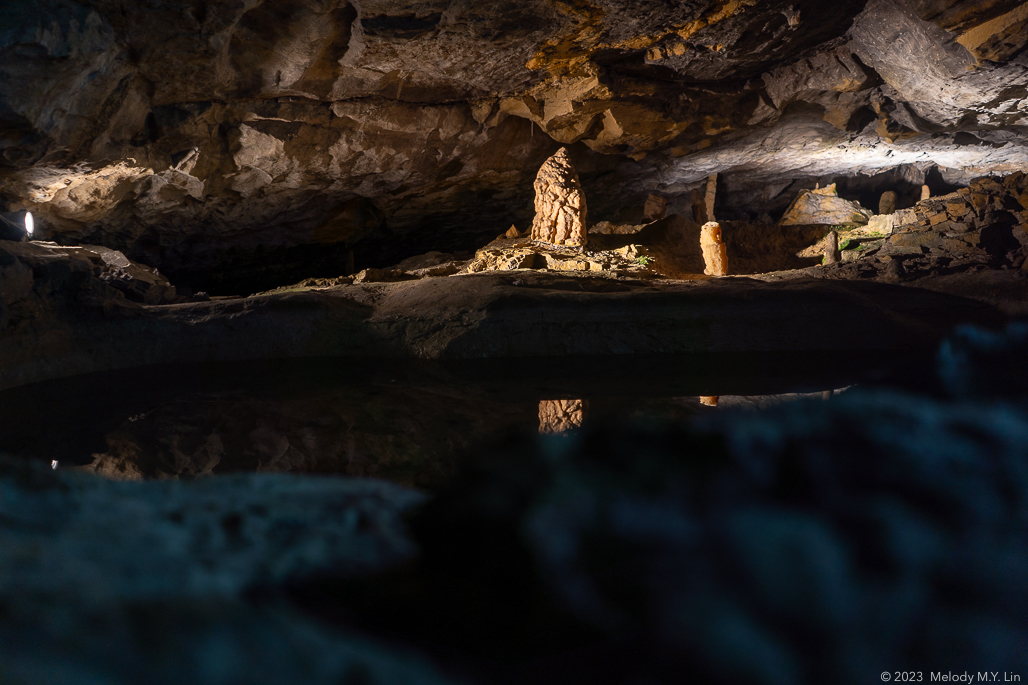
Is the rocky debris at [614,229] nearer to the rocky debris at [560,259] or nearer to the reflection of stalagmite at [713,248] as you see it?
the reflection of stalagmite at [713,248]

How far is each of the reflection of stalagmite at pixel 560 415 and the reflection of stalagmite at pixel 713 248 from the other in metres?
6.97

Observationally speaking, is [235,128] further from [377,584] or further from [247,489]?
[377,584]

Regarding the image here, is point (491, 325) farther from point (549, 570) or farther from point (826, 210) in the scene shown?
point (826, 210)

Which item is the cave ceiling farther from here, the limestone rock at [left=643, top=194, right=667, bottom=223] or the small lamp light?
the limestone rock at [left=643, top=194, right=667, bottom=223]

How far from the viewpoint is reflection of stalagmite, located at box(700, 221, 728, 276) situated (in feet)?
27.9

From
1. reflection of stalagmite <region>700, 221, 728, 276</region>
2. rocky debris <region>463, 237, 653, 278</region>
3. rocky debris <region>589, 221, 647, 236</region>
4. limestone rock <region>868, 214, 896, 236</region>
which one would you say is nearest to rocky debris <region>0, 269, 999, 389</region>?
rocky debris <region>463, 237, 653, 278</region>

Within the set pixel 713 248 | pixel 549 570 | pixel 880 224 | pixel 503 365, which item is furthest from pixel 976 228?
pixel 549 570

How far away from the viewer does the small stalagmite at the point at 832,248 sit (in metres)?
10.4

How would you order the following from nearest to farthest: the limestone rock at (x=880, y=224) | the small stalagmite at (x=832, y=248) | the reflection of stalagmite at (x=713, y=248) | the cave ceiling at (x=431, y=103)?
1. the cave ceiling at (x=431, y=103)
2. the reflection of stalagmite at (x=713, y=248)
3. the small stalagmite at (x=832, y=248)
4. the limestone rock at (x=880, y=224)

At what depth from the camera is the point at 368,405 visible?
2.56m

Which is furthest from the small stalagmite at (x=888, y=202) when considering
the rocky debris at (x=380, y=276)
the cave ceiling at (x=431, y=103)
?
the rocky debris at (x=380, y=276)

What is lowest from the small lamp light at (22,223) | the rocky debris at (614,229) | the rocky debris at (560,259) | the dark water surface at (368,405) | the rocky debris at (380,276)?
the dark water surface at (368,405)

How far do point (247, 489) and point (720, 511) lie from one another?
126 cm

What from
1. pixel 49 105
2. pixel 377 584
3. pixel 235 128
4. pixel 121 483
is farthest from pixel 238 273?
pixel 377 584
